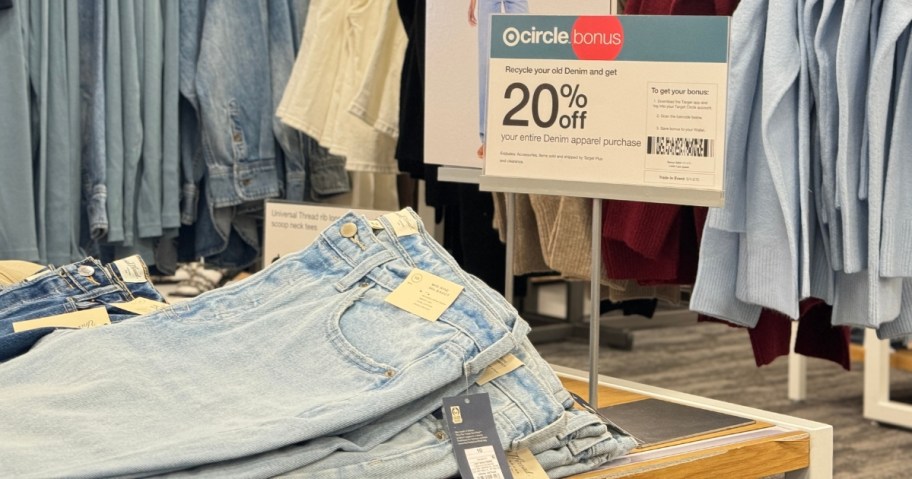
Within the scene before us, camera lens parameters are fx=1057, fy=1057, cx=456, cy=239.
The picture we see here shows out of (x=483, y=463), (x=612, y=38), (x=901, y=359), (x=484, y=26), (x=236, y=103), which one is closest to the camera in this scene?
(x=483, y=463)

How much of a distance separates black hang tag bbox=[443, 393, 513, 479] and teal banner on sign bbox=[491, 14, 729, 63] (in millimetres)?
547

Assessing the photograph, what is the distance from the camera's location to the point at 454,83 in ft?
7.37

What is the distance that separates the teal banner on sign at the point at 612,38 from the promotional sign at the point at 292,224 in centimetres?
80

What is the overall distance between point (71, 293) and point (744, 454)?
38.7 inches

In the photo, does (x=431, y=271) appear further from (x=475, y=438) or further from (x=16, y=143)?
(x=16, y=143)

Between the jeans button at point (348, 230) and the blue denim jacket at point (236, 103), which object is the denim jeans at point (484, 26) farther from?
the blue denim jacket at point (236, 103)

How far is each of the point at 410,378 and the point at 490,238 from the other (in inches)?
70.1

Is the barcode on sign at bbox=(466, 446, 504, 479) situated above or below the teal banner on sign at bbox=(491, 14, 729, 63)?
below

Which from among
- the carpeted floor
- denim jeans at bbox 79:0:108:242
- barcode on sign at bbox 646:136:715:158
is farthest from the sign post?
the carpeted floor

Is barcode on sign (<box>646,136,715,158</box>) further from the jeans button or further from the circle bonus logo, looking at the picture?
the jeans button

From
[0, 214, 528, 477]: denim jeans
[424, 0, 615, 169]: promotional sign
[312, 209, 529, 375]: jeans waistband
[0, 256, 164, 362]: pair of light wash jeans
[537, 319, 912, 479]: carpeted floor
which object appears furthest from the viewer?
[537, 319, 912, 479]: carpeted floor

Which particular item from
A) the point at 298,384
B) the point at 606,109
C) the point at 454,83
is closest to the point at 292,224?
the point at 454,83

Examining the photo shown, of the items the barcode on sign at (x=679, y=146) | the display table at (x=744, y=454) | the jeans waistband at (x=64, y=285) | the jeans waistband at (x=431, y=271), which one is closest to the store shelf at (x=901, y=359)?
the display table at (x=744, y=454)

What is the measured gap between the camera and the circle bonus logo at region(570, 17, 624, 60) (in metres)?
1.46
